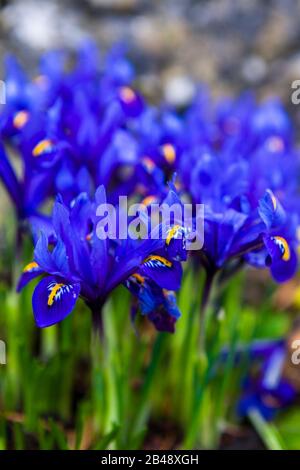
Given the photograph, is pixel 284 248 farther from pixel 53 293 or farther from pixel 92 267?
pixel 53 293

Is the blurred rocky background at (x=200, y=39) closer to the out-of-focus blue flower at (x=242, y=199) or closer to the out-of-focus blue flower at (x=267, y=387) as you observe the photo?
the out-of-focus blue flower at (x=242, y=199)

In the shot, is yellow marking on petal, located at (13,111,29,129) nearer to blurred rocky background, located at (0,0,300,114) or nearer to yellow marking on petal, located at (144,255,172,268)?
yellow marking on petal, located at (144,255,172,268)

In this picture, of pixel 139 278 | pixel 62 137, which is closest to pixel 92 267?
pixel 139 278

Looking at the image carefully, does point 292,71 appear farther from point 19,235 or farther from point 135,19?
point 19,235

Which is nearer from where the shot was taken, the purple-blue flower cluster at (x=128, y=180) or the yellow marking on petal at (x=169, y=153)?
the purple-blue flower cluster at (x=128, y=180)

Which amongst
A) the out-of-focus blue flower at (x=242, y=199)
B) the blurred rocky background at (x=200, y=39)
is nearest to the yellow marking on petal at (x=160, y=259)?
the out-of-focus blue flower at (x=242, y=199)

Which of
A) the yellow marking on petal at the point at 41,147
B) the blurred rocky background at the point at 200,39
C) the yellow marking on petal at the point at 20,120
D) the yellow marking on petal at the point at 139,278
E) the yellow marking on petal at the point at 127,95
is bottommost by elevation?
the yellow marking on petal at the point at 139,278

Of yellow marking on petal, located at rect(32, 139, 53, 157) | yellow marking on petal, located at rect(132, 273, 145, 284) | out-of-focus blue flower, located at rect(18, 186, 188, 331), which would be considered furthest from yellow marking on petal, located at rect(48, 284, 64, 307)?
yellow marking on petal, located at rect(32, 139, 53, 157)
